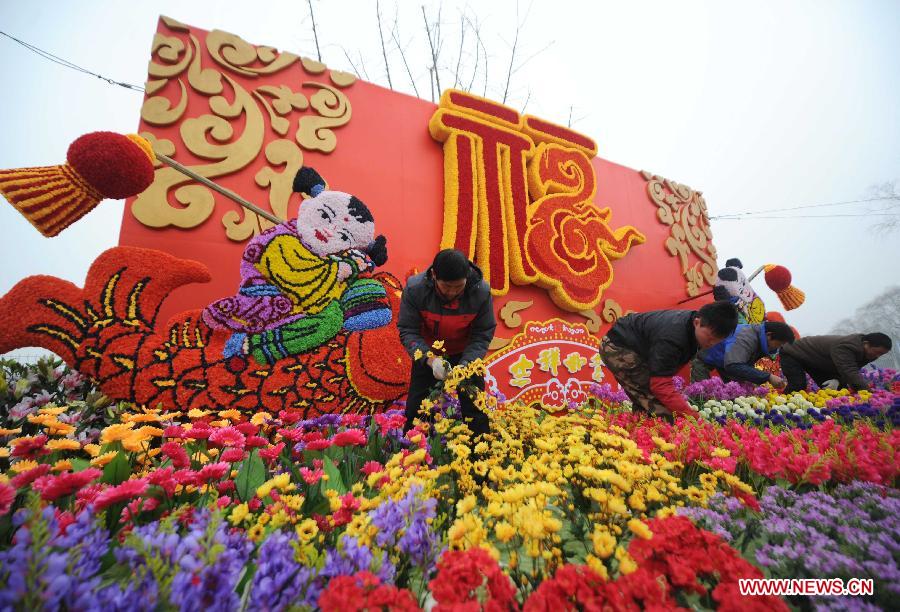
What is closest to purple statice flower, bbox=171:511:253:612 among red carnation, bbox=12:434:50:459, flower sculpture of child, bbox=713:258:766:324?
red carnation, bbox=12:434:50:459

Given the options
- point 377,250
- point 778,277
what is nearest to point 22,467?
point 377,250

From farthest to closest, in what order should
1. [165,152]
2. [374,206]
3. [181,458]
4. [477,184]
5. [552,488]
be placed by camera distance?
[477,184], [374,206], [165,152], [181,458], [552,488]

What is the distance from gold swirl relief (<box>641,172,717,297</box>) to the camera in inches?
233

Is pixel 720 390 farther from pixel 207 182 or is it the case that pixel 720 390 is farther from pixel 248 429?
pixel 207 182

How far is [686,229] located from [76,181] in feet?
24.5

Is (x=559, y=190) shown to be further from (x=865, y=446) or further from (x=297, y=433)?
(x=297, y=433)

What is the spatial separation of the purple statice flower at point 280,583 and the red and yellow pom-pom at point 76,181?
280 cm

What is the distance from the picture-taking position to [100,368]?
238 centimetres

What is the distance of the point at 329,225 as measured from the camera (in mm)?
3115

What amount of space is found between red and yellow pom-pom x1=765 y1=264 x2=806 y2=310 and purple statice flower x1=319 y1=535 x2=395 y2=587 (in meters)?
7.40

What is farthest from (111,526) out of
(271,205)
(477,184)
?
(477,184)

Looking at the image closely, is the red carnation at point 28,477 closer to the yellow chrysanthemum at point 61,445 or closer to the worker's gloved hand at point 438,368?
the yellow chrysanthemum at point 61,445

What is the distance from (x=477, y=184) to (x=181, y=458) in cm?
390

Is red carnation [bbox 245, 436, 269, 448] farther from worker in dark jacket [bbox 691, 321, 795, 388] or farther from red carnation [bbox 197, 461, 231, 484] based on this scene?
worker in dark jacket [bbox 691, 321, 795, 388]
